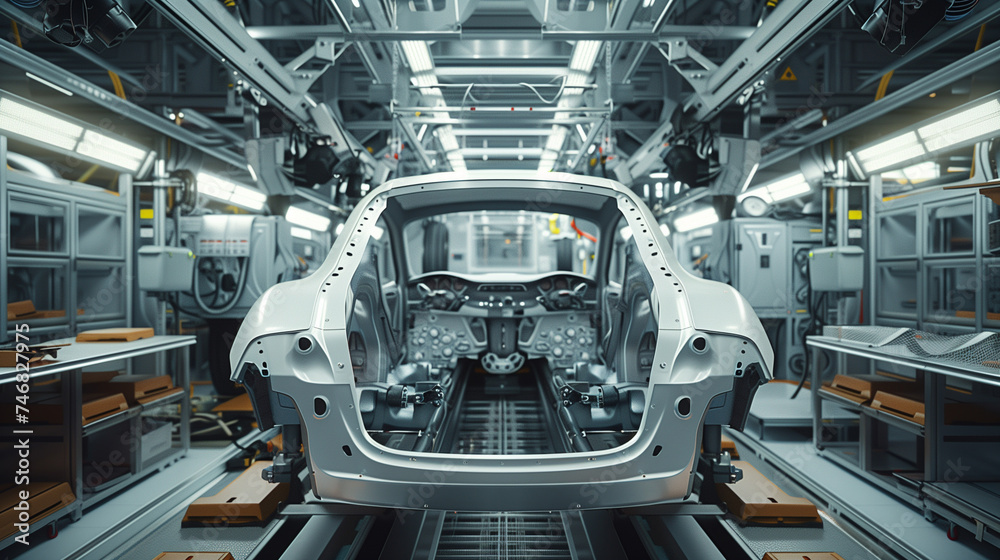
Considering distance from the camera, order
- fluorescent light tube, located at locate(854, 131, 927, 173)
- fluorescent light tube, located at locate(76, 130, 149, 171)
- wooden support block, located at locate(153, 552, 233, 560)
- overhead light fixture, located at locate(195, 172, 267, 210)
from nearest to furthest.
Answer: wooden support block, located at locate(153, 552, 233, 560) < fluorescent light tube, located at locate(76, 130, 149, 171) < fluorescent light tube, located at locate(854, 131, 927, 173) < overhead light fixture, located at locate(195, 172, 267, 210)

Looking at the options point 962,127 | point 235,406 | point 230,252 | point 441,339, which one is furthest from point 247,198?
point 962,127

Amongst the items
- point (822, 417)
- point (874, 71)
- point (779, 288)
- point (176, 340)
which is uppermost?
point (874, 71)

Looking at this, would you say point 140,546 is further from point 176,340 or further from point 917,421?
→ point 917,421

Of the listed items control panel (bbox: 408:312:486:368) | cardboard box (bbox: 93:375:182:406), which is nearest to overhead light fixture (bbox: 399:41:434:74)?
control panel (bbox: 408:312:486:368)

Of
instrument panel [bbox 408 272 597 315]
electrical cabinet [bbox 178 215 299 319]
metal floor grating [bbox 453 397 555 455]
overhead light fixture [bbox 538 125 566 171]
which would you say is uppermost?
overhead light fixture [bbox 538 125 566 171]

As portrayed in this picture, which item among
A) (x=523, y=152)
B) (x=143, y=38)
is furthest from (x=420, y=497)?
(x=143, y=38)

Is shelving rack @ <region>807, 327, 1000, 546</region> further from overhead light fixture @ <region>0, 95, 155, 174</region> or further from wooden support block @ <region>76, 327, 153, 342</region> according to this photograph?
overhead light fixture @ <region>0, 95, 155, 174</region>

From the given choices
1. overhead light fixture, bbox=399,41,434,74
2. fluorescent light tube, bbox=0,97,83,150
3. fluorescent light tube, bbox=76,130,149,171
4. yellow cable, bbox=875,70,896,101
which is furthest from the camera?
yellow cable, bbox=875,70,896,101

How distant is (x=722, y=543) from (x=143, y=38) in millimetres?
7772

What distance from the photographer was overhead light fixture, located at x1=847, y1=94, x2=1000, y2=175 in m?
3.75

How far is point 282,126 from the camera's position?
482 centimetres

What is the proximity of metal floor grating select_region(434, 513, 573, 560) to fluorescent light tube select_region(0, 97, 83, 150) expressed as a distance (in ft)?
14.6

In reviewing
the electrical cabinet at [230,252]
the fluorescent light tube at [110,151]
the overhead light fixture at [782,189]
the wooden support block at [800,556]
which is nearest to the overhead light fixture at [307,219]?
the electrical cabinet at [230,252]

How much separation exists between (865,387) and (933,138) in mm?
2522
